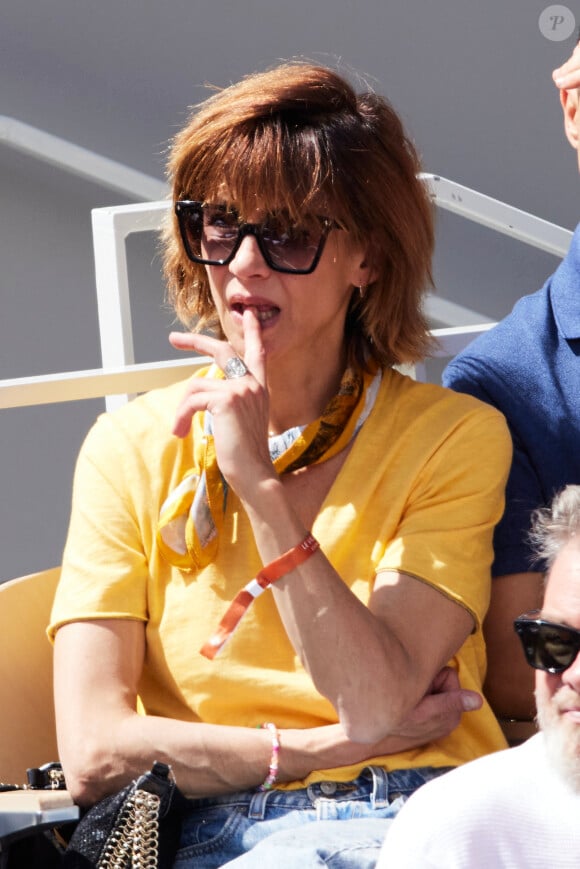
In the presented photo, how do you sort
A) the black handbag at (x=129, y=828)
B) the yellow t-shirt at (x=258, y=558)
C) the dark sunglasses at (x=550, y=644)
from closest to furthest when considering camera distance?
1. the dark sunglasses at (x=550, y=644)
2. the black handbag at (x=129, y=828)
3. the yellow t-shirt at (x=258, y=558)

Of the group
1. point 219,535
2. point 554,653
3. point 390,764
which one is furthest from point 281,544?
point 554,653

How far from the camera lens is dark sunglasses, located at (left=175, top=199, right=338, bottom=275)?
2133mm

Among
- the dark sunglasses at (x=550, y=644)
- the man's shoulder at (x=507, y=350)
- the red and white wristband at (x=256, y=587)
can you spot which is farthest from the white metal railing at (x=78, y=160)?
the dark sunglasses at (x=550, y=644)

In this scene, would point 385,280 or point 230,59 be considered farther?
point 230,59

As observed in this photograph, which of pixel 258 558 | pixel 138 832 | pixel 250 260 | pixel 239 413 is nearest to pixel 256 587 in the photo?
pixel 258 558

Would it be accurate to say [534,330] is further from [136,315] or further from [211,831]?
[136,315]

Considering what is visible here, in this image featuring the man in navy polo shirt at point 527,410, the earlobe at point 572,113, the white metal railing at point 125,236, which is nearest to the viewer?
the man in navy polo shirt at point 527,410

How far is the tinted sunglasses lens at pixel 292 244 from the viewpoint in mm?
2133

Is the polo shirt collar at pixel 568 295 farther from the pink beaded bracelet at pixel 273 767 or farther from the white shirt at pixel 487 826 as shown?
the white shirt at pixel 487 826

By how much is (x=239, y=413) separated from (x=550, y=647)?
0.65 m

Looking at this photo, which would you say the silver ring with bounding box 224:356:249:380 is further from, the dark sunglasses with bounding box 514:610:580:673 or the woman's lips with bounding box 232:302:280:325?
the dark sunglasses with bounding box 514:610:580:673

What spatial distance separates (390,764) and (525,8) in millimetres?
3907

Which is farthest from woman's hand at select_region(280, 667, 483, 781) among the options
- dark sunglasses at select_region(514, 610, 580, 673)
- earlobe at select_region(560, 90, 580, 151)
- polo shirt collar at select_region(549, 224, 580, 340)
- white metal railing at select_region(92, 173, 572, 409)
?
earlobe at select_region(560, 90, 580, 151)

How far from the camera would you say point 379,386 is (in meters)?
2.30
